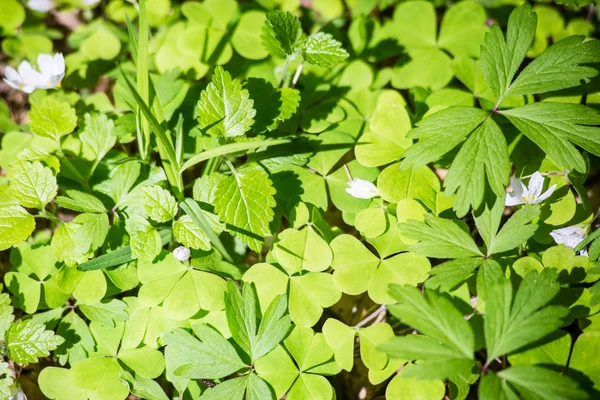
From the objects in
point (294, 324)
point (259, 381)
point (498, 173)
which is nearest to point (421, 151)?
point (498, 173)

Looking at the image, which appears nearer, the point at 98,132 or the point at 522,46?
the point at 522,46

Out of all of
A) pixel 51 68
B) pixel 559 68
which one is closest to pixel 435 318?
pixel 559 68

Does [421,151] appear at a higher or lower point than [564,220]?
higher

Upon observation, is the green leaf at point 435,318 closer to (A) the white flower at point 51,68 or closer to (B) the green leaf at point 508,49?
(B) the green leaf at point 508,49

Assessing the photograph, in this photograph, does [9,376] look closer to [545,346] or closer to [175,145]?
[175,145]

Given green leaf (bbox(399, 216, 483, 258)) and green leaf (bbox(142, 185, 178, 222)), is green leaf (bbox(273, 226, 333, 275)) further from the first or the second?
green leaf (bbox(142, 185, 178, 222))

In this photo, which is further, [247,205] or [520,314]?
[247,205]

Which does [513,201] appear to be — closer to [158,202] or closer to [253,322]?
[253,322]
